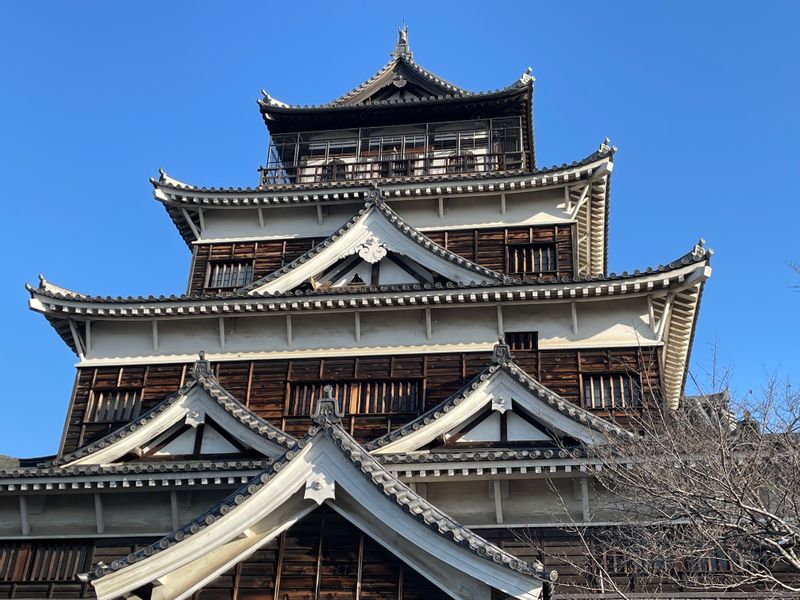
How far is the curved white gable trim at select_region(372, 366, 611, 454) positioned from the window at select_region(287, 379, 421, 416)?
1.91 metres

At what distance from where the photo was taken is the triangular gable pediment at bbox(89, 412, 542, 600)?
11102 mm

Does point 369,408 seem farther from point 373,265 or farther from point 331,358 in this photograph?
point 373,265

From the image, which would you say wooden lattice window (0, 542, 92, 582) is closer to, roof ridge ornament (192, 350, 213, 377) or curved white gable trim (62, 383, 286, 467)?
curved white gable trim (62, 383, 286, 467)

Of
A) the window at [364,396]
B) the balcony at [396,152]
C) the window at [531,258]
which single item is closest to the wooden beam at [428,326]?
the window at [364,396]

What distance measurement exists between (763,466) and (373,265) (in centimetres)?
1137

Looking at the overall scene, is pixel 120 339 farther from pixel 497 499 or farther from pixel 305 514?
pixel 305 514

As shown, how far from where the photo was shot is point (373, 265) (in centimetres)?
2217

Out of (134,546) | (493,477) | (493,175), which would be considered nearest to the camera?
(493,477)

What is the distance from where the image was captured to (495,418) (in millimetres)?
17750

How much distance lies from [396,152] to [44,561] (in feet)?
49.5

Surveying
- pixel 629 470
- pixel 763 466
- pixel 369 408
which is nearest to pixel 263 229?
pixel 369 408

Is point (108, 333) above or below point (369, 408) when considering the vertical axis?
above

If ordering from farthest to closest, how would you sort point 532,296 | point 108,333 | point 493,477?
point 108,333, point 532,296, point 493,477

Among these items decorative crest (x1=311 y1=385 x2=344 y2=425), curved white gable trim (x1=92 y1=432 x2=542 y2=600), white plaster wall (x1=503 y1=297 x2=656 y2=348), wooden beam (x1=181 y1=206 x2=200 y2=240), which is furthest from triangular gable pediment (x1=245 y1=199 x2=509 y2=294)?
curved white gable trim (x1=92 y1=432 x2=542 y2=600)
